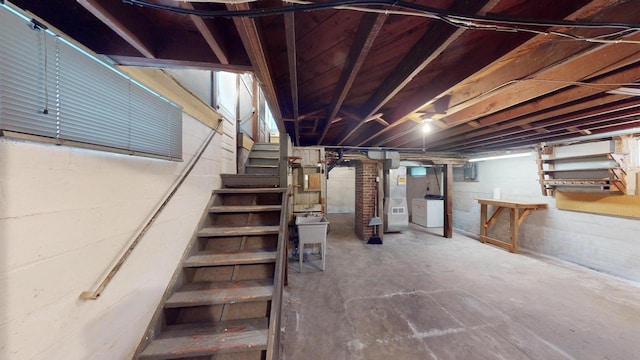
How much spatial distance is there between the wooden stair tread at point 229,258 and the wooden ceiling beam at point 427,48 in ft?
5.85

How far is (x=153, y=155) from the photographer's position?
1.36 m

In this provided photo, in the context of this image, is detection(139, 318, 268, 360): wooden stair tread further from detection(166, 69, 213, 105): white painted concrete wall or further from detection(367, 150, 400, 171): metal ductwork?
detection(367, 150, 400, 171): metal ductwork

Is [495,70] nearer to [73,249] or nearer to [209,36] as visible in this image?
[209,36]

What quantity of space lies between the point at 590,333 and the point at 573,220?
2.84 meters

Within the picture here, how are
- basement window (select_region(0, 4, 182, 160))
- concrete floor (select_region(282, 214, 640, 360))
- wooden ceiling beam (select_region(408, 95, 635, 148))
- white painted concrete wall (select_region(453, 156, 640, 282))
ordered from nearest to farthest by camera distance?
basement window (select_region(0, 4, 182, 160)) < concrete floor (select_region(282, 214, 640, 360)) < wooden ceiling beam (select_region(408, 95, 635, 148)) < white painted concrete wall (select_region(453, 156, 640, 282))

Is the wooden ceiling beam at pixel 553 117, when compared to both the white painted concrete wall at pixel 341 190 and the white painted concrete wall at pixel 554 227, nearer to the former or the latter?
the white painted concrete wall at pixel 554 227

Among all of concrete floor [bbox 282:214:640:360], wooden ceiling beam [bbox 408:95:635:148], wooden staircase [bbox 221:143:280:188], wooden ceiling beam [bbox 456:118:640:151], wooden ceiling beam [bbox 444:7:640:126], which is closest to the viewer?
wooden ceiling beam [bbox 444:7:640:126]

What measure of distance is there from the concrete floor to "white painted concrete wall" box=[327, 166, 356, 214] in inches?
212

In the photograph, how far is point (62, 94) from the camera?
84cm

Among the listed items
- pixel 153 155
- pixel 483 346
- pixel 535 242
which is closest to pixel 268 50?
pixel 153 155

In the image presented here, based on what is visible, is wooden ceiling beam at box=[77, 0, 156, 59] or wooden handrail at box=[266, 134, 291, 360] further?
wooden handrail at box=[266, 134, 291, 360]

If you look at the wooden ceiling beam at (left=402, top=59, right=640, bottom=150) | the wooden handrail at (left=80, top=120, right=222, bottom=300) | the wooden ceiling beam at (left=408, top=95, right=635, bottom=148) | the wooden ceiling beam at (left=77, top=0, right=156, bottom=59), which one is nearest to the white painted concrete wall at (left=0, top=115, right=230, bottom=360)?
the wooden handrail at (left=80, top=120, right=222, bottom=300)

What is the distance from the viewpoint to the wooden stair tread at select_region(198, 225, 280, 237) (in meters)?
1.96

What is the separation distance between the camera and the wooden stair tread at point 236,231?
1.96 m
